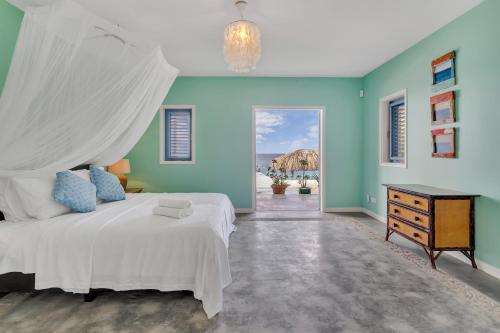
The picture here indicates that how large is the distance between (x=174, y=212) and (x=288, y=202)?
15.8 feet

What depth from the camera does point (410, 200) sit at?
3.24m

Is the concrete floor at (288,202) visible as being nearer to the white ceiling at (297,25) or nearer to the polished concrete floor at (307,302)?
the polished concrete floor at (307,302)

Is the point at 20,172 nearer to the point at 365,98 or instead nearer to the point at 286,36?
the point at 286,36

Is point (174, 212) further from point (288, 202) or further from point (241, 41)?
point (288, 202)

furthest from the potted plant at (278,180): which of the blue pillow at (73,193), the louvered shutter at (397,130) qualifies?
the blue pillow at (73,193)

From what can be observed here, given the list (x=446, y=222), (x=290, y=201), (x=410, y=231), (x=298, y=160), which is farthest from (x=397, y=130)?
(x=298, y=160)

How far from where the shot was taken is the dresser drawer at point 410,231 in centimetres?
298

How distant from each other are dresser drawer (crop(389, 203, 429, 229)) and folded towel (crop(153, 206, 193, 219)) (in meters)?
2.36

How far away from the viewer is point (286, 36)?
3664mm

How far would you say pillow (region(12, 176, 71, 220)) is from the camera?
8.02ft

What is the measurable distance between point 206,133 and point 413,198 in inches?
144

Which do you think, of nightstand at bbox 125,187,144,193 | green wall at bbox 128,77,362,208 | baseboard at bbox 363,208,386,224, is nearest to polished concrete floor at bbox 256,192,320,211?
green wall at bbox 128,77,362,208

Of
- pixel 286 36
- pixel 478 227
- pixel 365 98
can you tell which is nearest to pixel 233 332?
pixel 478 227

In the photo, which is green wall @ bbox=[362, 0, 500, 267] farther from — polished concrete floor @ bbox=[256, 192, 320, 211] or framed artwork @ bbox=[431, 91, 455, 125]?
polished concrete floor @ bbox=[256, 192, 320, 211]
